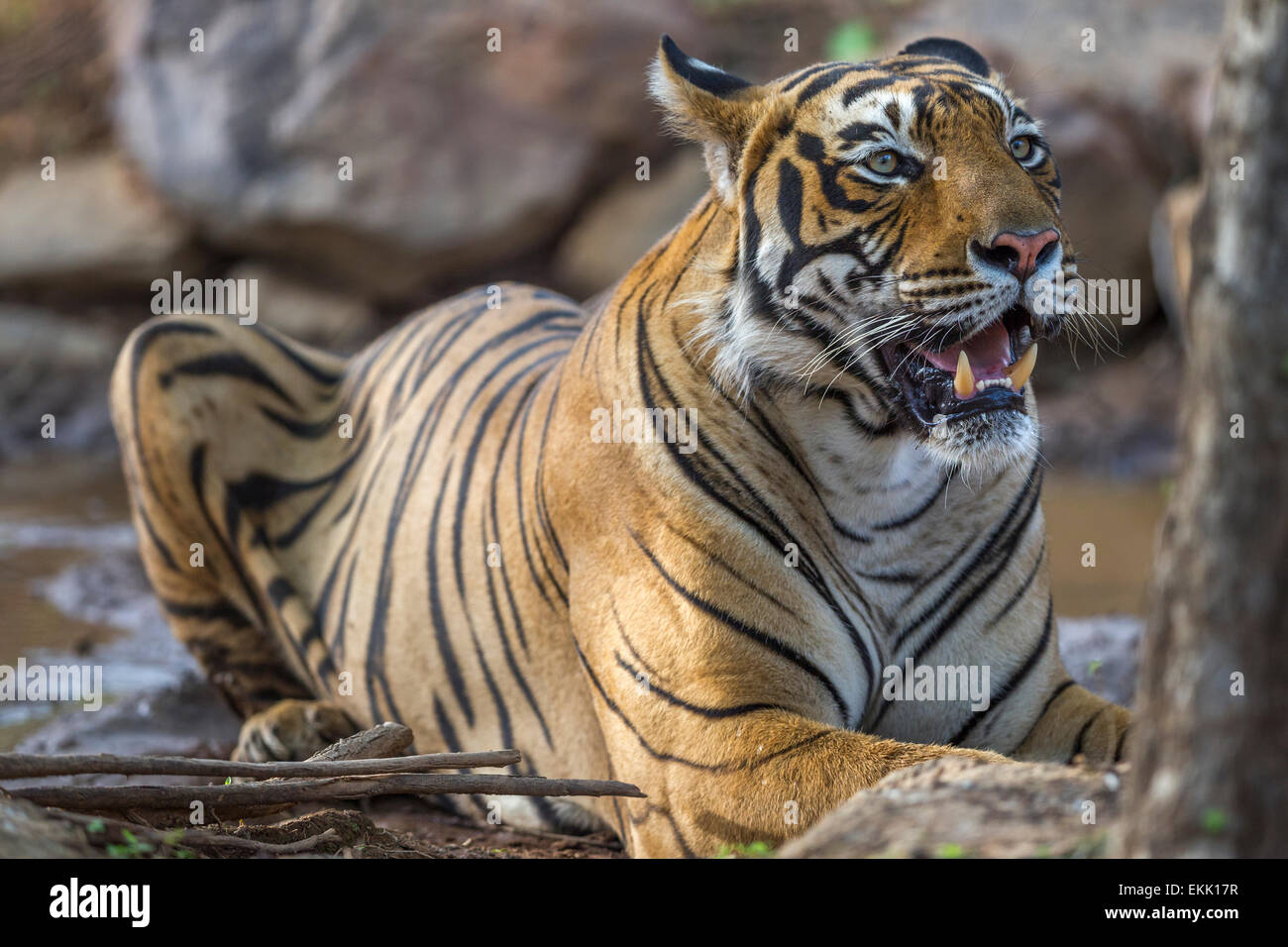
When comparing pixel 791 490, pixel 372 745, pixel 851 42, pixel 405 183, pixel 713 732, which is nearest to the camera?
pixel 372 745

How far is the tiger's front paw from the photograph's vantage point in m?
3.87

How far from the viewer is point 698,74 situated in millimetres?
2986

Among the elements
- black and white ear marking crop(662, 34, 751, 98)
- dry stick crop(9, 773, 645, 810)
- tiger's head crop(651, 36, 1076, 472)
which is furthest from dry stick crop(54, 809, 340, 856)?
black and white ear marking crop(662, 34, 751, 98)

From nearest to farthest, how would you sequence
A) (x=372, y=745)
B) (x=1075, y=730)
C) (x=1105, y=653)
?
(x=372, y=745) → (x=1075, y=730) → (x=1105, y=653)

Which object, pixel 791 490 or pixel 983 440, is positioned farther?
pixel 791 490

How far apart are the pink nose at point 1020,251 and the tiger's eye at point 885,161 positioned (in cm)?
28

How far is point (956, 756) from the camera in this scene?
2352 mm

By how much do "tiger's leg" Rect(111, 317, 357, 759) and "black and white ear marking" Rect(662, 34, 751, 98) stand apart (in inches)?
79.7

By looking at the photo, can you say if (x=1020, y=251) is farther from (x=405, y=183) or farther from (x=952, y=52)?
(x=405, y=183)

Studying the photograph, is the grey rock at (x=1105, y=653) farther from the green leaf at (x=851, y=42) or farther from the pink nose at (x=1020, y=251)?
the green leaf at (x=851, y=42)

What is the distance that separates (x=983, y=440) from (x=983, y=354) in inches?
6.8

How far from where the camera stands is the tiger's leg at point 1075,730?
295 cm

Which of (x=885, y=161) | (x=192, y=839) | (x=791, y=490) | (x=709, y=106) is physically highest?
(x=709, y=106)

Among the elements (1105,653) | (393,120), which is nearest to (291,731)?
(1105,653)
